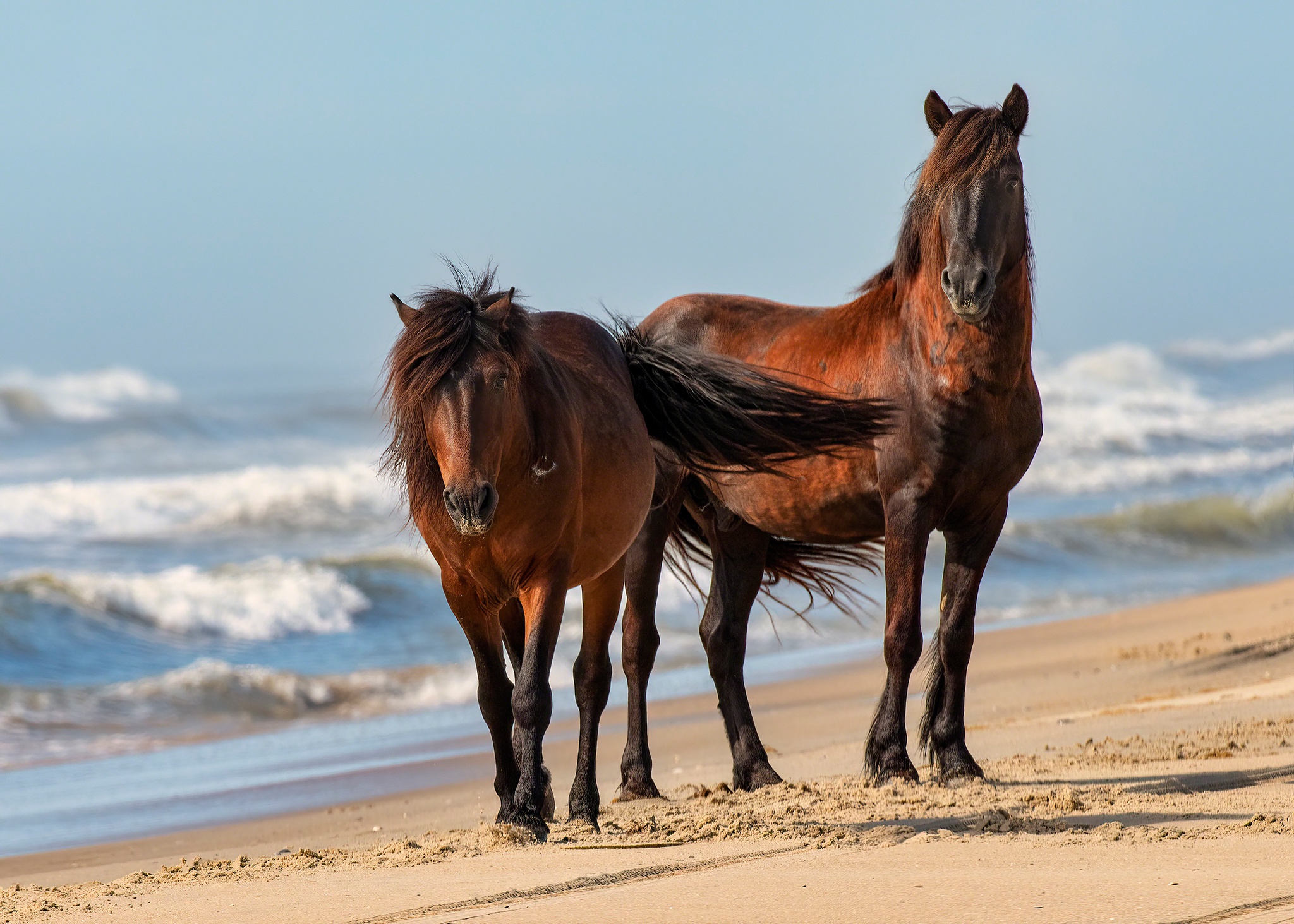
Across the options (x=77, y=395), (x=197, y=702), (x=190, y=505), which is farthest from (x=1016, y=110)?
(x=77, y=395)

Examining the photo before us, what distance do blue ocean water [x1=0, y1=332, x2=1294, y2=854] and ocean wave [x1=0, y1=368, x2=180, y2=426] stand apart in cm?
15

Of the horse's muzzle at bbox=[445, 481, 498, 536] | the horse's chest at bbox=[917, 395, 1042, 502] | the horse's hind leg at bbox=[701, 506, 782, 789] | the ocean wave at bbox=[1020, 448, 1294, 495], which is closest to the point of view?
the horse's muzzle at bbox=[445, 481, 498, 536]

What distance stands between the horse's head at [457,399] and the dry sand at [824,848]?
1.07 meters

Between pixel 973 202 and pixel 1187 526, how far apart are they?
1584cm

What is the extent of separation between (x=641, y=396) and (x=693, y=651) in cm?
646

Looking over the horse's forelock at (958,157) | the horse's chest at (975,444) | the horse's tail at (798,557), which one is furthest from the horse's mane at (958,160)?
the horse's tail at (798,557)

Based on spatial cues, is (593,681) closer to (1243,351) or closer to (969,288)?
(969,288)

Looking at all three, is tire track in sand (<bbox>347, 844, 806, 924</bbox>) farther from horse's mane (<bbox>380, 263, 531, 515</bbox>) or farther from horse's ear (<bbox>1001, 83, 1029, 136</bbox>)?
horse's ear (<bbox>1001, 83, 1029, 136</bbox>)

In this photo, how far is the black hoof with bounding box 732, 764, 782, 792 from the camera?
6227 mm

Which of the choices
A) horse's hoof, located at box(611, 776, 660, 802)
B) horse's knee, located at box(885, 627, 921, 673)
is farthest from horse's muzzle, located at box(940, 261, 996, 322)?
horse's hoof, located at box(611, 776, 660, 802)

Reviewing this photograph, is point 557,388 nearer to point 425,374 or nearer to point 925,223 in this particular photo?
point 425,374

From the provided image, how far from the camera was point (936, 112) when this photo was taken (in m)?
5.71

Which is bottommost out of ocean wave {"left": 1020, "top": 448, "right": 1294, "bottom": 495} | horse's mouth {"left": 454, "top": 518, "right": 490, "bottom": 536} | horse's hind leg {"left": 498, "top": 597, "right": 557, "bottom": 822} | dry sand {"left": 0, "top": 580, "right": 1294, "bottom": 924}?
dry sand {"left": 0, "top": 580, "right": 1294, "bottom": 924}

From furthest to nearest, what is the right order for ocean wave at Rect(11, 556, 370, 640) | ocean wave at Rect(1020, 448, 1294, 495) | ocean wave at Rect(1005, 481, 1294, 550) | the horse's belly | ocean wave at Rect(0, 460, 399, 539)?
ocean wave at Rect(1020, 448, 1294, 495)
ocean wave at Rect(0, 460, 399, 539)
ocean wave at Rect(1005, 481, 1294, 550)
ocean wave at Rect(11, 556, 370, 640)
the horse's belly
